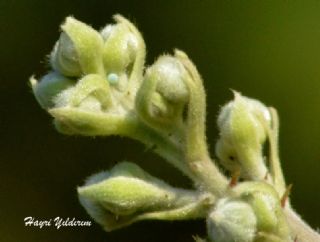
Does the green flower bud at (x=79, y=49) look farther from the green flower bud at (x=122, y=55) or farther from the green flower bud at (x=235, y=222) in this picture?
the green flower bud at (x=235, y=222)

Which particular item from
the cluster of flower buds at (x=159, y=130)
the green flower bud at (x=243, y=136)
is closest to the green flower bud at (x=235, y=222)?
the cluster of flower buds at (x=159, y=130)

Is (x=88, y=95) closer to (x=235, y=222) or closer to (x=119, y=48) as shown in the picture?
(x=119, y=48)

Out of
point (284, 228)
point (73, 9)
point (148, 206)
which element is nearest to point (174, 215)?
point (148, 206)

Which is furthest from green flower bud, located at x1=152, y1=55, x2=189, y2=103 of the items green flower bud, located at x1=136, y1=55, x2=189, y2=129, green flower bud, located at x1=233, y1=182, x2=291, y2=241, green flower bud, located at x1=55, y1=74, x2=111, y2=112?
green flower bud, located at x1=233, y1=182, x2=291, y2=241

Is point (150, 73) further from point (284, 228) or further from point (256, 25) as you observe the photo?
point (256, 25)

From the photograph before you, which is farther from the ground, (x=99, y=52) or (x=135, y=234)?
(x=99, y=52)

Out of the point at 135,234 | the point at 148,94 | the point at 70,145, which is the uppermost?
the point at 148,94
